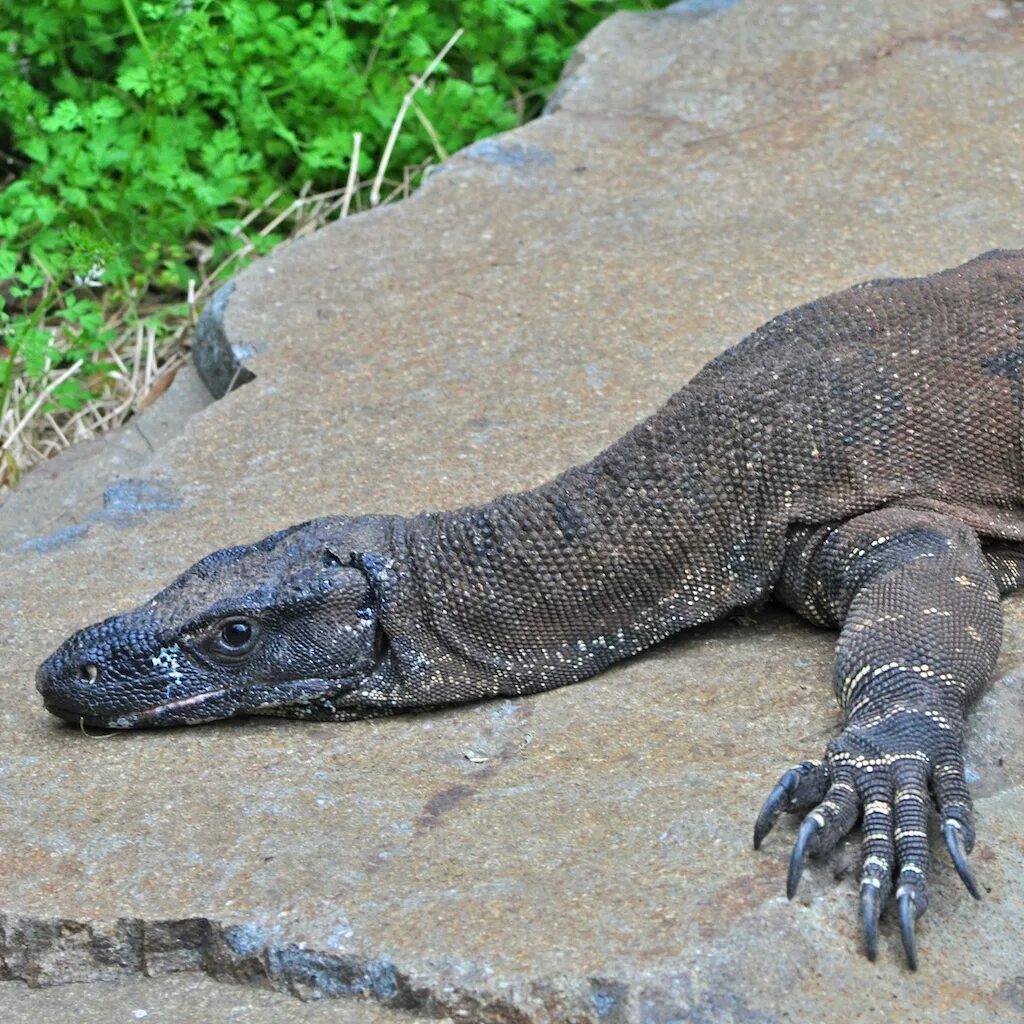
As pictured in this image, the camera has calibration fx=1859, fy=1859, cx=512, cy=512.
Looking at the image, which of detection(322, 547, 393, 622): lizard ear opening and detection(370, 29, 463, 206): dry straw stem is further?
detection(370, 29, 463, 206): dry straw stem

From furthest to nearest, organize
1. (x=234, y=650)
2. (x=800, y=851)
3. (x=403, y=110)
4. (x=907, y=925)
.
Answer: (x=403, y=110) → (x=234, y=650) → (x=800, y=851) → (x=907, y=925)

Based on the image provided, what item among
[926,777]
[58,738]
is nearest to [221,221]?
[58,738]

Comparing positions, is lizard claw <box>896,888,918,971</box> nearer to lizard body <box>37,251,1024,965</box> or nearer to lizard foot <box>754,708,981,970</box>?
lizard foot <box>754,708,981,970</box>

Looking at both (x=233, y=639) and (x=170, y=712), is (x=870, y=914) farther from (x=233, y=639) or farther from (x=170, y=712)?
(x=170, y=712)

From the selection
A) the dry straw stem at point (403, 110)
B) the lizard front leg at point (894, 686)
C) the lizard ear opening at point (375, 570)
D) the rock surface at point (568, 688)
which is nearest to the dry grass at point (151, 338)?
the dry straw stem at point (403, 110)

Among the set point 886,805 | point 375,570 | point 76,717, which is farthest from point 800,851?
point 76,717

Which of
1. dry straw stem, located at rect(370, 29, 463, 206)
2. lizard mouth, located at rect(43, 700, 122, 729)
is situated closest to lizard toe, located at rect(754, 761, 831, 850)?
lizard mouth, located at rect(43, 700, 122, 729)

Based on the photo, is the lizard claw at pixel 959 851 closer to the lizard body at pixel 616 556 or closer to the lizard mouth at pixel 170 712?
the lizard body at pixel 616 556
